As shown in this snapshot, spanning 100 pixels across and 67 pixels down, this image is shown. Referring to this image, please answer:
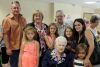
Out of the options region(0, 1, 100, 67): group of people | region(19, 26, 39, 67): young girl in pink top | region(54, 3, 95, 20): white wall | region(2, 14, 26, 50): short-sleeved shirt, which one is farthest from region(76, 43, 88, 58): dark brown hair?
region(54, 3, 95, 20): white wall

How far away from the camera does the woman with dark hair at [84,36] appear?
296 centimetres

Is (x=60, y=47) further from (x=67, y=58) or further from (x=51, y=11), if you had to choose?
Answer: (x=51, y=11)

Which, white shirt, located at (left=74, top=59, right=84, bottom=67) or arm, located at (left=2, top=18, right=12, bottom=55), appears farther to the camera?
arm, located at (left=2, top=18, right=12, bottom=55)

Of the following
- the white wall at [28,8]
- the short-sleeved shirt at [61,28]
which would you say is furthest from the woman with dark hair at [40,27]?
the white wall at [28,8]

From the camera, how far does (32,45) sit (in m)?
3.12

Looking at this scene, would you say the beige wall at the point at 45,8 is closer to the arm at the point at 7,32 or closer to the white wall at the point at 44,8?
the white wall at the point at 44,8

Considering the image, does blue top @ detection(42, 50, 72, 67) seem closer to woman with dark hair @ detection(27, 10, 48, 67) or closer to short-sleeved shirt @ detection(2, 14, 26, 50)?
woman with dark hair @ detection(27, 10, 48, 67)

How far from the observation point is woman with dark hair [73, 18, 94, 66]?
2.96 meters

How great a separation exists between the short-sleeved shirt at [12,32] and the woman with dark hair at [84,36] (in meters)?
0.87

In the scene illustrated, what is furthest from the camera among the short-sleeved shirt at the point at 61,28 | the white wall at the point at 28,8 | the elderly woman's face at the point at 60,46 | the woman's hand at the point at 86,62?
the white wall at the point at 28,8

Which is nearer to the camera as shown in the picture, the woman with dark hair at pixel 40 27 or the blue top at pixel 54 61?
the blue top at pixel 54 61

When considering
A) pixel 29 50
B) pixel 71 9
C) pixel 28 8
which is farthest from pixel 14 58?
pixel 71 9

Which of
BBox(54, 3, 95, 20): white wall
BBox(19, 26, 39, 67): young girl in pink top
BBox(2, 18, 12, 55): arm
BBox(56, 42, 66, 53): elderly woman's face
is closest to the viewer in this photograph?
Result: BBox(56, 42, 66, 53): elderly woman's face

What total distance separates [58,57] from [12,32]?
2.83 ft
